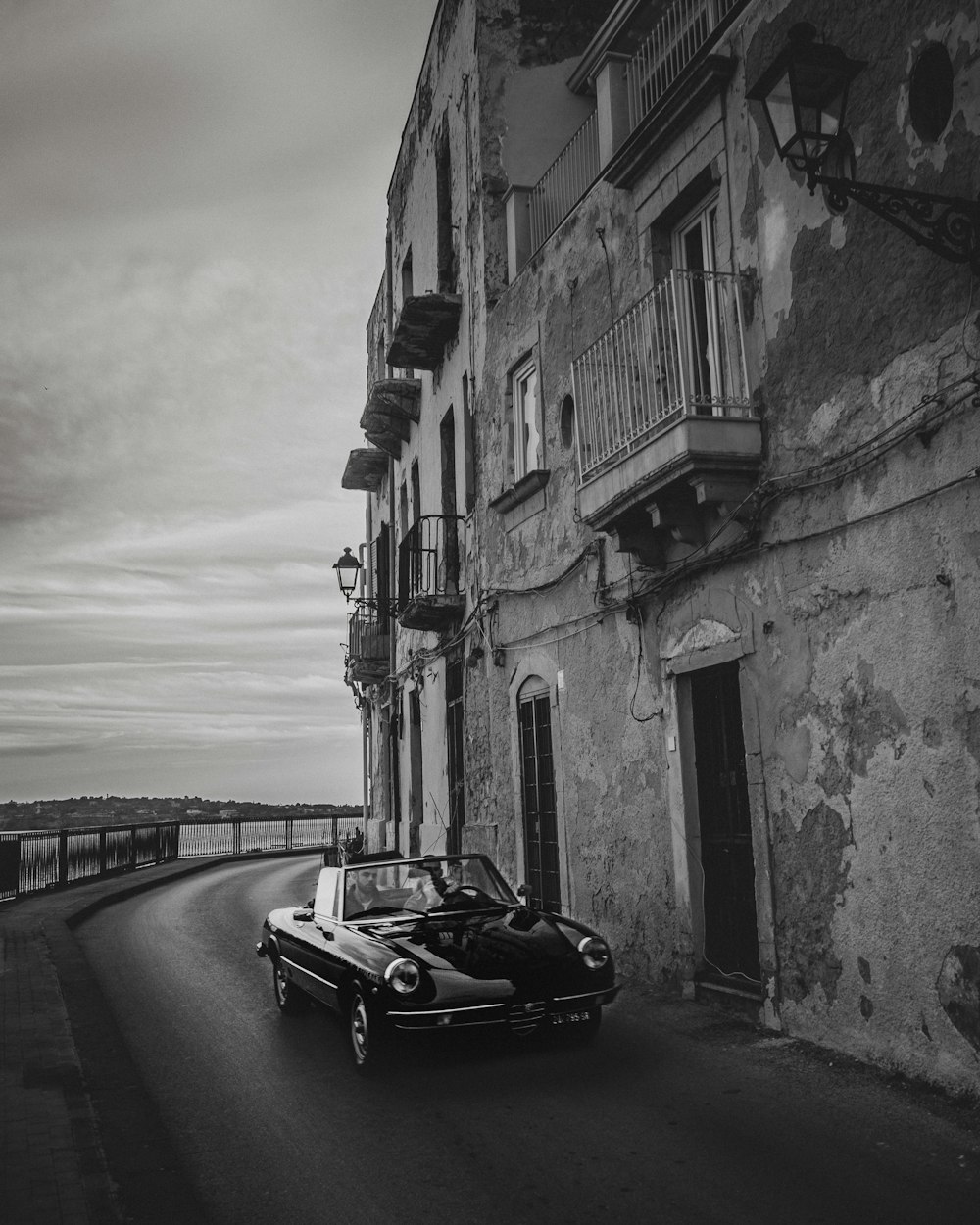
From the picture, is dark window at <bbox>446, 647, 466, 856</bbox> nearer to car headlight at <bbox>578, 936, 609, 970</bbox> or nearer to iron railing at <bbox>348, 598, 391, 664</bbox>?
iron railing at <bbox>348, 598, 391, 664</bbox>

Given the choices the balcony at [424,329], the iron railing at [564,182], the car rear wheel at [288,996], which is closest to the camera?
the car rear wheel at [288,996]

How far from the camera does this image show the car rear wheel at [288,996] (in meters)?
8.71

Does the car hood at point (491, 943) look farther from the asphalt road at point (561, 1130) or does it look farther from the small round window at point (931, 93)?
the small round window at point (931, 93)

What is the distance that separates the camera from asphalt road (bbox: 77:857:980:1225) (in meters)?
4.59

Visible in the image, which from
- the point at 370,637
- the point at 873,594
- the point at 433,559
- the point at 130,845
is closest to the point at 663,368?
the point at 873,594

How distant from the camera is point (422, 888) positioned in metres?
8.19

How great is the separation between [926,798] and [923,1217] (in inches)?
94.6

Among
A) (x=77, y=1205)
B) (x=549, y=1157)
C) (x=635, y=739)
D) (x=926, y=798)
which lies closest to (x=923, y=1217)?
(x=549, y=1157)

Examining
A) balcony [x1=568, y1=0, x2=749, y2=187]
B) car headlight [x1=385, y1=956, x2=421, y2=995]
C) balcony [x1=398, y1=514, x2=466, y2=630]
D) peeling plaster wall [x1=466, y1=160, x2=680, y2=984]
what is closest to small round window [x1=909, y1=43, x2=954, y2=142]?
balcony [x1=568, y1=0, x2=749, y2=187]

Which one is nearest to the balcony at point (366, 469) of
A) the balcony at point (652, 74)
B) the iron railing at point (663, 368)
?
the balcony at point (652, 74)

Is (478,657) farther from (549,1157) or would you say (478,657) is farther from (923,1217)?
(923,1217)

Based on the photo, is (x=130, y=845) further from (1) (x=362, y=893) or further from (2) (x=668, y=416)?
(2) (x=668, y=416)

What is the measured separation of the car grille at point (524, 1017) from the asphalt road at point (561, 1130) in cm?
30

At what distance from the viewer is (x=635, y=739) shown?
980cm
